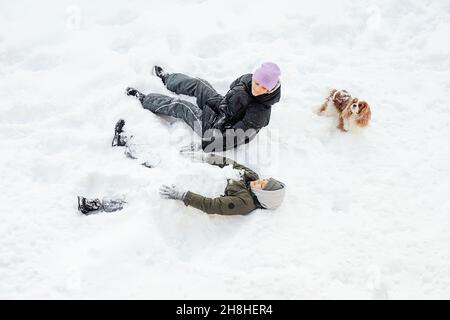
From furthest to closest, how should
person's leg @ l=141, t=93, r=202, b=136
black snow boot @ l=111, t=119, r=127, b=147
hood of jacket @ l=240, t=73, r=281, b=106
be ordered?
person's leg @ l=141, t=93, r=202, b=136, black snow boot @ l=111, t=119, r=127, b=147, hood of jacket @ l=240, t=73, r=281, b=106

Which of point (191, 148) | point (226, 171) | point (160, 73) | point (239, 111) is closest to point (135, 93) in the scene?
point (160, 73)

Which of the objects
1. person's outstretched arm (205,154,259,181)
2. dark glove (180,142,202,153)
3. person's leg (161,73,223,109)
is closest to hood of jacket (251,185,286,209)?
person's outstretched arm (205,154,259,181)

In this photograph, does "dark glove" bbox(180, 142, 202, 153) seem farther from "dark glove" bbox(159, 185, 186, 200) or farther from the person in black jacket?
"dark glove" bbox(159, 185, 186, 200)

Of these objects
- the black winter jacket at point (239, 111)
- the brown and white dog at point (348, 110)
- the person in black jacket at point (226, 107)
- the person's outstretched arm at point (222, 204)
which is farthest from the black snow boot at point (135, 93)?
the brown and white dog at point (348, 110)

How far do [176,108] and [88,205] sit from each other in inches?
48.0

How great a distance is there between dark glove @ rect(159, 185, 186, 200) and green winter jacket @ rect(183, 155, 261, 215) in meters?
0.04

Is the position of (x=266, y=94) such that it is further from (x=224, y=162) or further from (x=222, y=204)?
(x=222, y=204)

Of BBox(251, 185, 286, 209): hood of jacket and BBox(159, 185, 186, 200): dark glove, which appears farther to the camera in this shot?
BBox(251, 185, 286, 209): hood of jacket

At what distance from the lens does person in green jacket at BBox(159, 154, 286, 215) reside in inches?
135

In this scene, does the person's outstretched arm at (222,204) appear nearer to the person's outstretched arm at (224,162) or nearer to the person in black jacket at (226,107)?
the person's outstretched arm at (224,162)

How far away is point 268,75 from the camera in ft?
12.2

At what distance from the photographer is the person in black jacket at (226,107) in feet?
12.5

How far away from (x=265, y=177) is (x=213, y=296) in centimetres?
125
